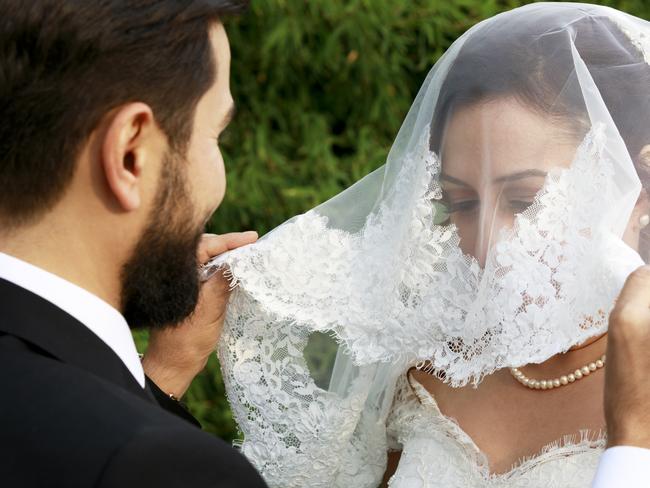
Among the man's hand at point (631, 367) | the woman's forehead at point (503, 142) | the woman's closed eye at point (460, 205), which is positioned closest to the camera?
the man's hand at point (631, 367)

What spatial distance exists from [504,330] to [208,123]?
68 centimetres

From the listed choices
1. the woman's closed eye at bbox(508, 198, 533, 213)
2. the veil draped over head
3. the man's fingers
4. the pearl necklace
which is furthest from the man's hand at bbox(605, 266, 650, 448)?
the man's fingers

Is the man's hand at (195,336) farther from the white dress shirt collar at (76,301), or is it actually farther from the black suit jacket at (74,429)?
the black suit jacket at (74,429)

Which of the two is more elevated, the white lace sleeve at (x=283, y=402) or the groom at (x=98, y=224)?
the groom at (x=98, y=224)

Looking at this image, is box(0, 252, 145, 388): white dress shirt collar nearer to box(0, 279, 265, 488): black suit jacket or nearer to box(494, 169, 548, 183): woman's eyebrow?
box(0, 279, 265, 488): black suit jacket

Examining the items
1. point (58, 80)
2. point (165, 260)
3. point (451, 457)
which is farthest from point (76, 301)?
point (451, 457)

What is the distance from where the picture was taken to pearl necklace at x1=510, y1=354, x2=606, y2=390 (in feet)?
6.88

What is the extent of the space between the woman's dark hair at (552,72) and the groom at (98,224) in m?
0.62

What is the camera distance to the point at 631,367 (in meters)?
1.54

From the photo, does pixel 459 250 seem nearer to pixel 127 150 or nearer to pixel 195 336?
pixel 195 336

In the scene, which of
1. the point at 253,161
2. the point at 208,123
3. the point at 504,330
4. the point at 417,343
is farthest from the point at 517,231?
Answer: the point at 253,161

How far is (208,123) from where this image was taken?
167 cm

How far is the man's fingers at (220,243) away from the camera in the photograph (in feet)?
7.36

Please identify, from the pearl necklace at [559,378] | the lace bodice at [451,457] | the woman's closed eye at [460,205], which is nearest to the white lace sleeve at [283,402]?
the lace bodice at [451,457]
